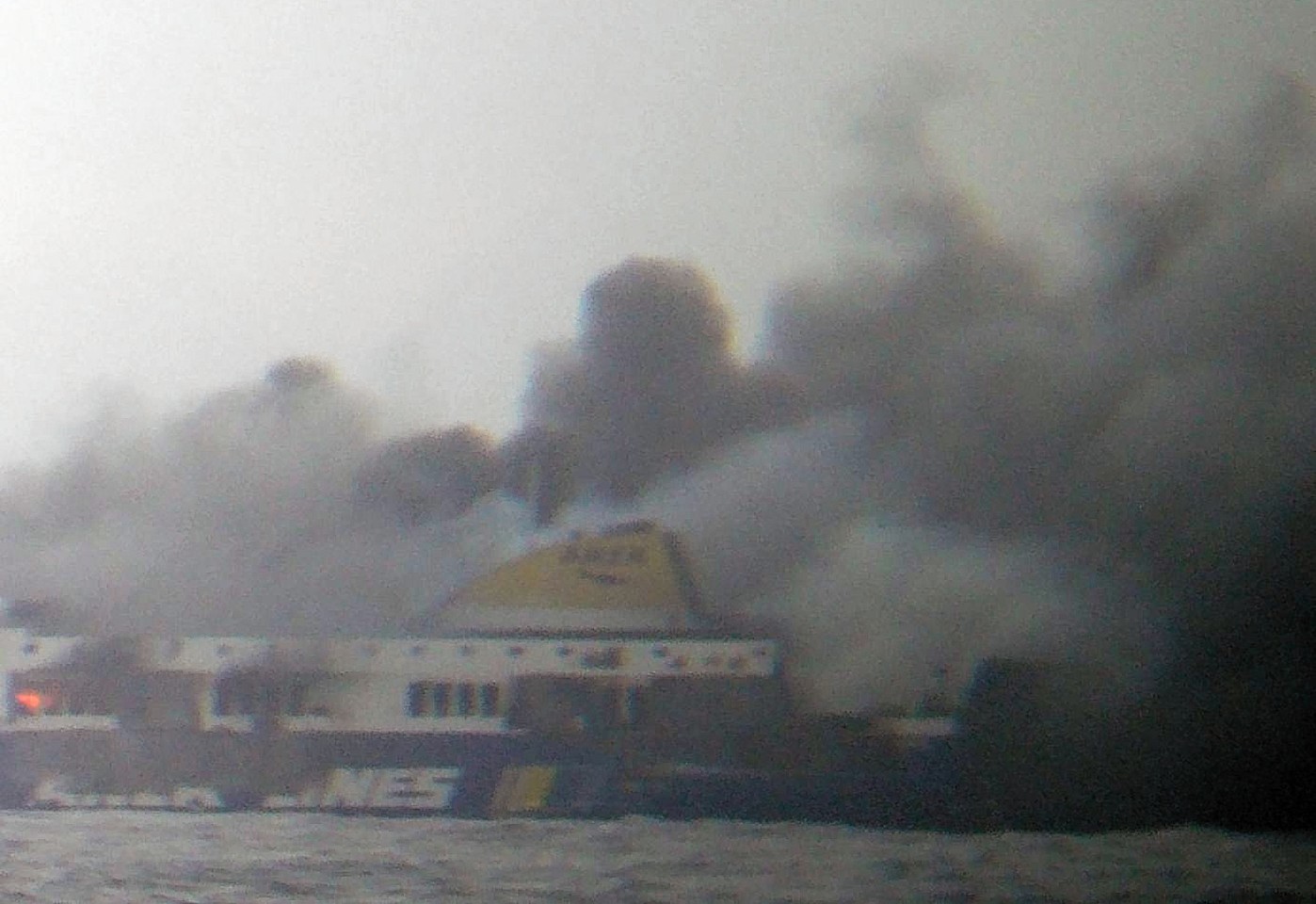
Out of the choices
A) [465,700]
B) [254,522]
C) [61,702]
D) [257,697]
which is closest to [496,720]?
[465,700]

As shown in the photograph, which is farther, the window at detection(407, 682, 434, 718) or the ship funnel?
the window at detection(407, 682, 434, 718)

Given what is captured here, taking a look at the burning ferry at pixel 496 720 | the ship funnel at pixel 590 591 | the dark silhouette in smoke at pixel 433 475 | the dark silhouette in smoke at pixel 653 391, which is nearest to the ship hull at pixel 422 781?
the burning ferry at pixel 496 720

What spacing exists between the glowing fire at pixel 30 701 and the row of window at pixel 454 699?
886mm

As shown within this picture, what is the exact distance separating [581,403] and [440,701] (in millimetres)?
777

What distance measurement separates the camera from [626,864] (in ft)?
11.8

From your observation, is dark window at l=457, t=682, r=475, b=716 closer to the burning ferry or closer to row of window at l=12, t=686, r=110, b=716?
the burning ferry

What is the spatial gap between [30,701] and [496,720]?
1.12 m

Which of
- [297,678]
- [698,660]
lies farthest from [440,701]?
[698,660]

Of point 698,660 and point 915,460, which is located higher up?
point 915,460

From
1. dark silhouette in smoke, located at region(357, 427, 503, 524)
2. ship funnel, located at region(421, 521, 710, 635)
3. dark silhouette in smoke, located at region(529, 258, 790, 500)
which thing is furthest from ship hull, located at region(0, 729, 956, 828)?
dark silhouette in smoke, located at region(529, 258, 790, 500)

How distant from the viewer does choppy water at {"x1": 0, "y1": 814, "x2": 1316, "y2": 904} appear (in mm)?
3490

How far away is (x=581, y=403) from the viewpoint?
366cm

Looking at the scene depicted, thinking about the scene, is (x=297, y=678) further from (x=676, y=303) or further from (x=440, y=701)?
(x=676, y=303)

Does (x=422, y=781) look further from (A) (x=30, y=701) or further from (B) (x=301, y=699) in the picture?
(A) (x=30, y=701)
